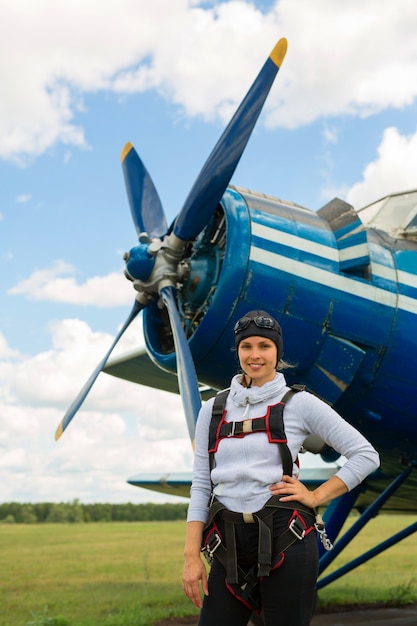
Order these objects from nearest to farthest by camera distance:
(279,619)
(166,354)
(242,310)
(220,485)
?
(279,619)
(220,485)
(242,310)
(166,354)

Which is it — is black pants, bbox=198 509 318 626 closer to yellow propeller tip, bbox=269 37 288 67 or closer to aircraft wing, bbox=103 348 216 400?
yellow propeller tip, bbox=269 37 288 67

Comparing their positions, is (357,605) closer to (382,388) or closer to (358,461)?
(382,388)

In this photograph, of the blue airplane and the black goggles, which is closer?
the black goggles

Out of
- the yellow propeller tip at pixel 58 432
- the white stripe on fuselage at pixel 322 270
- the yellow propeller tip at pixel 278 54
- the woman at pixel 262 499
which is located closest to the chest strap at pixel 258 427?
the woman at pixel 262 499

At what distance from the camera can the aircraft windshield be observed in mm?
7047

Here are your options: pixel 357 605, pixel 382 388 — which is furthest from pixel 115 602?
pixel 382 388

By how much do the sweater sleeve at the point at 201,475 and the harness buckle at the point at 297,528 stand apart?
379 millimetres

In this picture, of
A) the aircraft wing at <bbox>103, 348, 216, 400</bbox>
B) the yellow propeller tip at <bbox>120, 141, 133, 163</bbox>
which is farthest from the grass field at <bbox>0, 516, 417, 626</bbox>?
the yellow propeller tip at <bbox>120, 141, 133, 163</bbox>

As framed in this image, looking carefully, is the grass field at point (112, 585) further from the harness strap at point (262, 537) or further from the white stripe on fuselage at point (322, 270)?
the harness strap at point (262, 537)

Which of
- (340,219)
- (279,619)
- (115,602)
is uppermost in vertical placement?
(340,219)

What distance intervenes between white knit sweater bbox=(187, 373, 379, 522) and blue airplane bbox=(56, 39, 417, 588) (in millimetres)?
3035

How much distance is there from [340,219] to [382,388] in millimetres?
1559

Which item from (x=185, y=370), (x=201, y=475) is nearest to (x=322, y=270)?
(x=185, y=370)

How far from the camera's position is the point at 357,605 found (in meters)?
11.2
